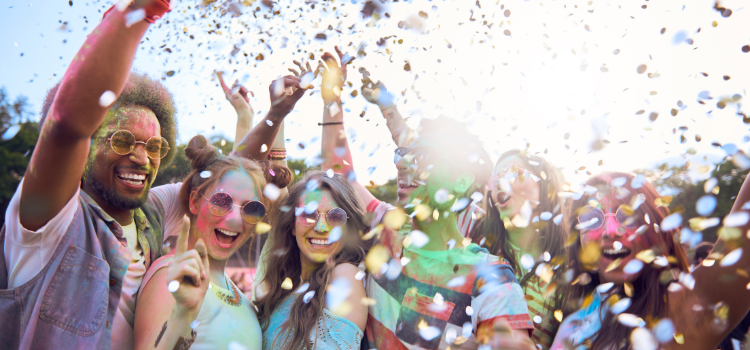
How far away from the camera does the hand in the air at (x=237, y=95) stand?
198 inches

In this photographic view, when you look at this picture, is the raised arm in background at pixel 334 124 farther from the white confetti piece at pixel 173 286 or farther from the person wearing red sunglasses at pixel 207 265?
the white confetti piece at pixel 173 286

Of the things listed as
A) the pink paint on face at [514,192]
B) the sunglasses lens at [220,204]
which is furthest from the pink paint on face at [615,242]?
the sunglasses lens at [220,204]

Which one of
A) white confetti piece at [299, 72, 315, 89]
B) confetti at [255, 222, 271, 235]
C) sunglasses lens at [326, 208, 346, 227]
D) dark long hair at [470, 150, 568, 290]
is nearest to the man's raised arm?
confetti at [255, 222, 271, 235]

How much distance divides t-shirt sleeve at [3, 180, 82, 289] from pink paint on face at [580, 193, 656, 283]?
366 centimetres

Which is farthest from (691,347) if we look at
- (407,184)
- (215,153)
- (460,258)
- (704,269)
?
(215,153)

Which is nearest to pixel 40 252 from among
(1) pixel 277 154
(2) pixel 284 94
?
(2) pixel 284 94

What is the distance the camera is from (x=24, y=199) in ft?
7.85

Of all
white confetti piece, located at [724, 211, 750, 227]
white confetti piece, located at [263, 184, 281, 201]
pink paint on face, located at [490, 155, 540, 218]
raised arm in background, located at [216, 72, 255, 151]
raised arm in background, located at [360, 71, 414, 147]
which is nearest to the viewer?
white confetti piece, located at [724, 211, 750, 227]

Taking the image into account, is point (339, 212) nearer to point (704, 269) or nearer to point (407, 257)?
point (407, 257)

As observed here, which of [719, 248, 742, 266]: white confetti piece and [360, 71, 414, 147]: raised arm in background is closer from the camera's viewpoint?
[719, 248, 742, 266]: white confetti piece

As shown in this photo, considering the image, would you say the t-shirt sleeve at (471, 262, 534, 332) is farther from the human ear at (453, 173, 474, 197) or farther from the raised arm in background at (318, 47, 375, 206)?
the raised arm in background at (318, 47, 375, 206)

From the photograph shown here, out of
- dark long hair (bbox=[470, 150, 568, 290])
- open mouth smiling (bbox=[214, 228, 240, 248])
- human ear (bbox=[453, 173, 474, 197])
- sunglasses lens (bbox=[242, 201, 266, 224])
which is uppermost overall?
human ear (bbox=[453, 173, 474, 197])

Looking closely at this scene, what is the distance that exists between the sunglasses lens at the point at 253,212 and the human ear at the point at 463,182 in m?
1.47

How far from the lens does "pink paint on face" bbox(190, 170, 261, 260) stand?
10.6 feet
